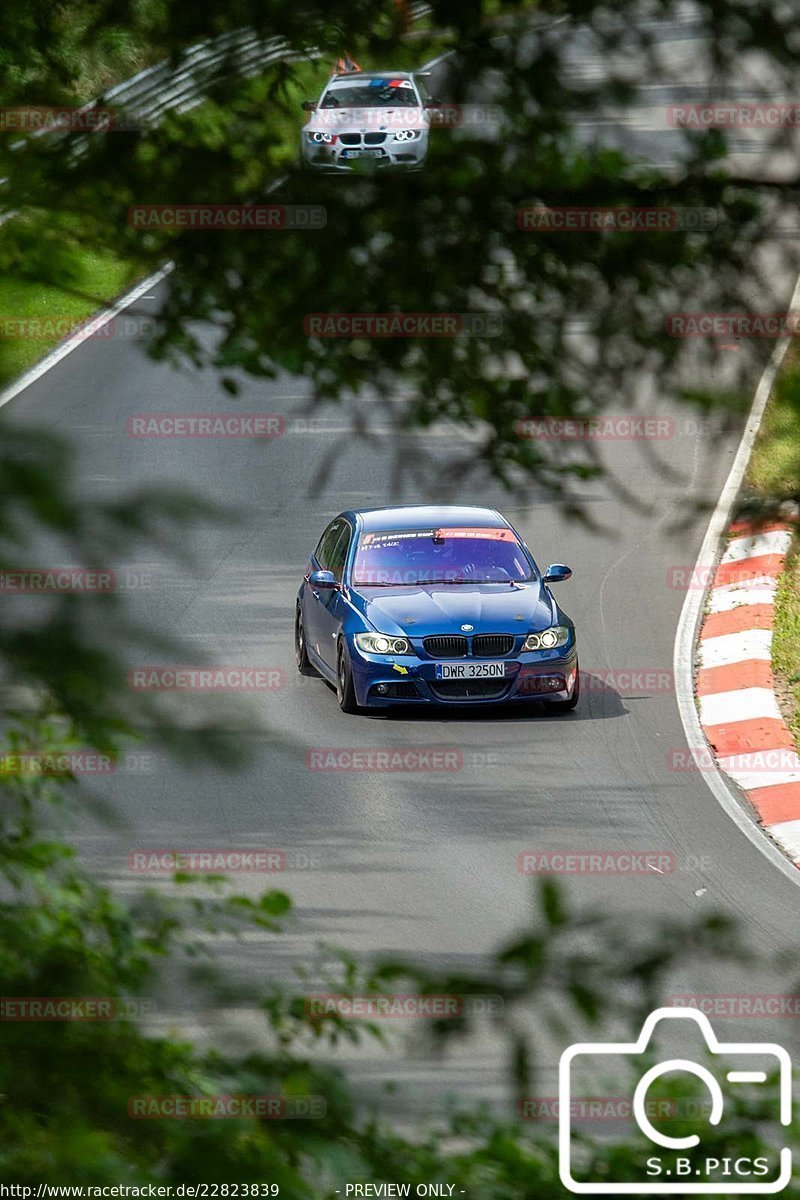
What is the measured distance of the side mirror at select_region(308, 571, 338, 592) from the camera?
12781 mm

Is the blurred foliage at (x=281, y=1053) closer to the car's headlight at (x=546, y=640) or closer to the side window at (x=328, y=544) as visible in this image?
the car's headlight at (x=546, y=640)

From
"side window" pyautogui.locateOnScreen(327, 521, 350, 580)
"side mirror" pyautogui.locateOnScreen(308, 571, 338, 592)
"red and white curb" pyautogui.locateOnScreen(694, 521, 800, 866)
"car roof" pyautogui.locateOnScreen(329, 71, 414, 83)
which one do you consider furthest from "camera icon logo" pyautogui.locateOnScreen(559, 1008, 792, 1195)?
"side window" pyautogui.locateOnScreen(327, 521, 350, 580)

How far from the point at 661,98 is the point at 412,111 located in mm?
509

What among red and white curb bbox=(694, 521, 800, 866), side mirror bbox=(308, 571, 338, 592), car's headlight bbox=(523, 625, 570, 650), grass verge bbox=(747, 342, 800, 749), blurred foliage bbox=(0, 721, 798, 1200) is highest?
grass verge bbox=(747, 342, 800, 749)

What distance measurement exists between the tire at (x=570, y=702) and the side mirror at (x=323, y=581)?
2063 mm

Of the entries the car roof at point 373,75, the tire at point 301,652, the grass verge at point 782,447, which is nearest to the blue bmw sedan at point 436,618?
the tire at point 301,652

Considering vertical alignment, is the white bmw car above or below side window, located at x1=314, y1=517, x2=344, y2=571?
above

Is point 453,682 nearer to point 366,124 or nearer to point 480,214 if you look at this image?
point 366,124

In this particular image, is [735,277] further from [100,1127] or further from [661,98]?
[100,1127]

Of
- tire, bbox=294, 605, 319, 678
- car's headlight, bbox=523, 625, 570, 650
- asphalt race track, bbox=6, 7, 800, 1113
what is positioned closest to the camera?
asphalt race track, bbox=6, 7, 800, 1113

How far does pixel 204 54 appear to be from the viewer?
2832 millimetres

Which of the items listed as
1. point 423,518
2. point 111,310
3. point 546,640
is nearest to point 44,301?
point 111,310

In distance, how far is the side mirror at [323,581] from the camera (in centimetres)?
1278

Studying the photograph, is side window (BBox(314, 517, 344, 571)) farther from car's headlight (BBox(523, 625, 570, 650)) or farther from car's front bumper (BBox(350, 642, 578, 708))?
car's headlight (BBox(523, 625, 570, 650))
